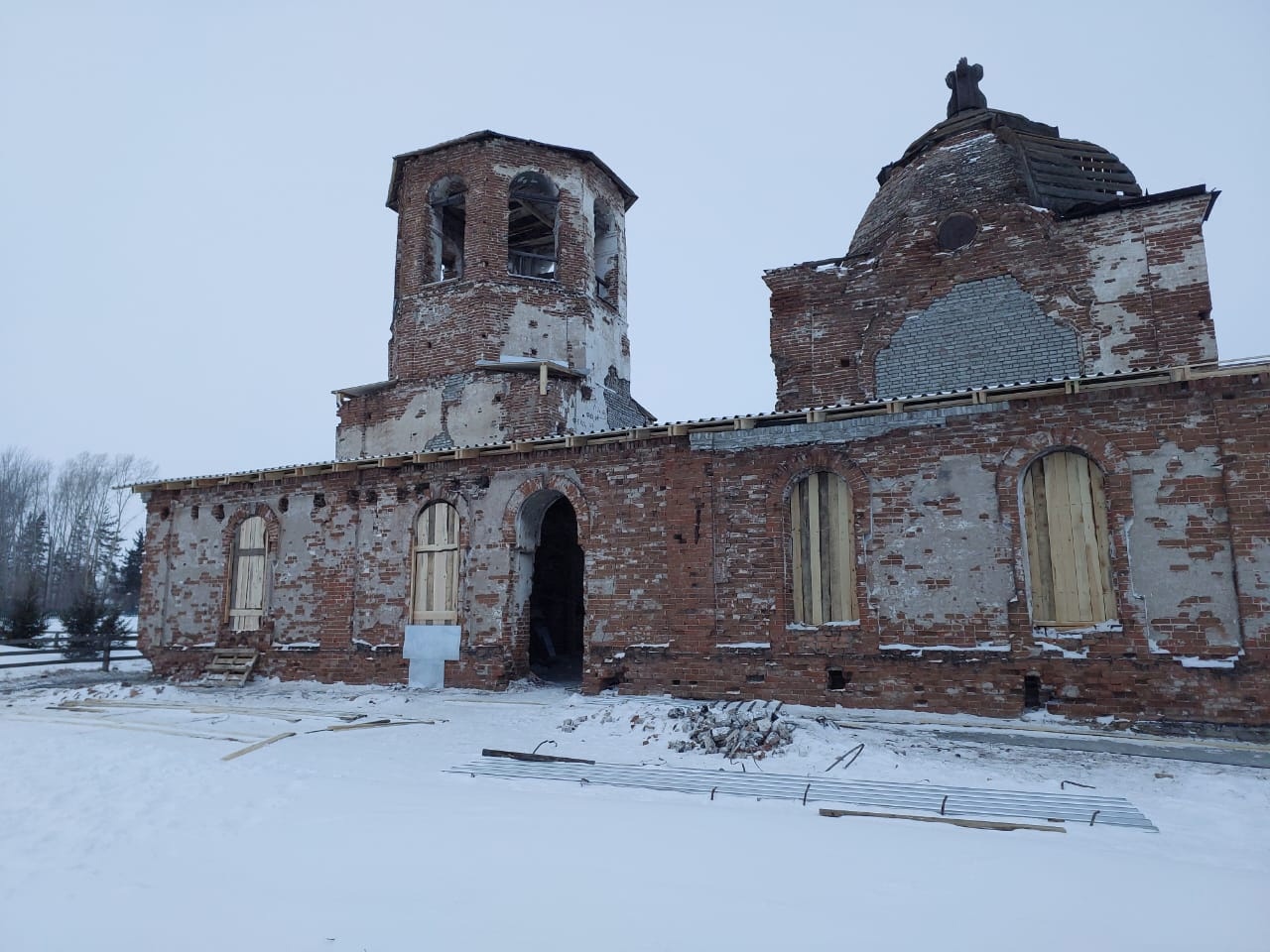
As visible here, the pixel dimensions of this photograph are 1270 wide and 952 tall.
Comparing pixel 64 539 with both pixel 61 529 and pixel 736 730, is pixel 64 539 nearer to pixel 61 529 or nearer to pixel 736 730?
pixel 61 529

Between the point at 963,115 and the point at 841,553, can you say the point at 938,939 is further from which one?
the point at 963,115

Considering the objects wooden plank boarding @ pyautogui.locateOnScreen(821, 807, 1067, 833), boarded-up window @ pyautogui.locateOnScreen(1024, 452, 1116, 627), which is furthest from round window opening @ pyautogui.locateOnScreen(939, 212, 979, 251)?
wooden plank boarding @ pyautogui.locateOnScreen(821, 807, 1067, 833)

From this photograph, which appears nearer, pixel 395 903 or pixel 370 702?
pixel 395 903

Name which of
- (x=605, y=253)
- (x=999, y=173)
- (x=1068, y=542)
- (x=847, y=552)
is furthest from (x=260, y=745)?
(x=999, y=173)

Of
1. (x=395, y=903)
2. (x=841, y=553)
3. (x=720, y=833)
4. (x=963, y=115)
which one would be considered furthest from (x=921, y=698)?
(x=963, y=115)

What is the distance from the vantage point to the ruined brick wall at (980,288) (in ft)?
41.9

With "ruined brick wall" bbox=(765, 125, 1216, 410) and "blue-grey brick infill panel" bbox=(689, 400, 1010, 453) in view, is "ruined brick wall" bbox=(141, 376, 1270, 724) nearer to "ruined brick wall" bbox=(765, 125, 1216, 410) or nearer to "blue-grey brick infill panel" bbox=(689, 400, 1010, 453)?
"blue-grey brick infill panel" bbox=(689, 400, 1010, 453)

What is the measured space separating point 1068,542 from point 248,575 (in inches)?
557

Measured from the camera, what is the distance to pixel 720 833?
18.6 ft

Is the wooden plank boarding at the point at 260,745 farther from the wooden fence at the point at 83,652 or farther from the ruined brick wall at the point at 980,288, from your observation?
the wooden fence at the point at 83,652

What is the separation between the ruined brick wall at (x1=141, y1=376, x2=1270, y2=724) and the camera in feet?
30.3

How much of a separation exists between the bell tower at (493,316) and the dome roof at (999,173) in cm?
610

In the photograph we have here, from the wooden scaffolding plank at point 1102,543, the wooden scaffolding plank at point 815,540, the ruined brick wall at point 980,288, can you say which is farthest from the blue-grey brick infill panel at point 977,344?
the wooden scaffolding plank at point 1102,543

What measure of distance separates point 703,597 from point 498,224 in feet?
32.8
